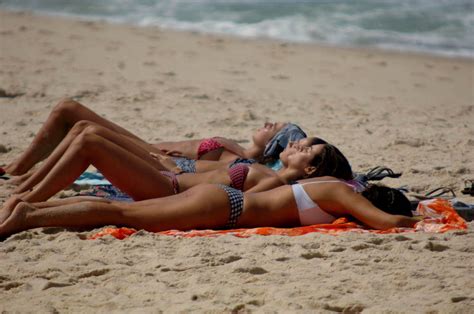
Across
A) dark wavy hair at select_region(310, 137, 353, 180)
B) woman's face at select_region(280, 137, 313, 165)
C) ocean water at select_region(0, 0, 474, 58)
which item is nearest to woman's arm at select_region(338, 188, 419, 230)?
dark wavy hair at select_region(310, 137, 353, 180)

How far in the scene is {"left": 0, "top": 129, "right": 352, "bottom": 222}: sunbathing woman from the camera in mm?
5121

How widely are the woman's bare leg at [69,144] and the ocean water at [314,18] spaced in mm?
7182

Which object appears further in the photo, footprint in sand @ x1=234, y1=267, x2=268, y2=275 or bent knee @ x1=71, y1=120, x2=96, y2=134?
bent knee @ x1=71, y1=120, x2=96, y2=134

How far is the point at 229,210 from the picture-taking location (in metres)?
5.01

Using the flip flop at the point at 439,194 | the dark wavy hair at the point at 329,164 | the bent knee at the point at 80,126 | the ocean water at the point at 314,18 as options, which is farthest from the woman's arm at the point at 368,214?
the ocean water at the point at 314,18

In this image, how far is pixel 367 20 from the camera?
14086 millimetres

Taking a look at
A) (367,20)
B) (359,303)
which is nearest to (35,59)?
(367,20)

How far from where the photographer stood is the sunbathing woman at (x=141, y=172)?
202 inches

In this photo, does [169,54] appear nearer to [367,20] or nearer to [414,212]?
[367,20]

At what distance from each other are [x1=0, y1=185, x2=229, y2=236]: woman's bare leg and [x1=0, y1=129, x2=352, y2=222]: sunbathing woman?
186 millimetres

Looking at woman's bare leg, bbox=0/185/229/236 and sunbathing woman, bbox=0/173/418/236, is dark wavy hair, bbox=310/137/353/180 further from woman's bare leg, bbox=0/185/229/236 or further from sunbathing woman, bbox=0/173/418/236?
woman's bare leg, bbox=0/185/229/236

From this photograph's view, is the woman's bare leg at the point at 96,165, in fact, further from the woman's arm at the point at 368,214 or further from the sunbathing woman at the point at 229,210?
the woman's arm at the point at 368,214

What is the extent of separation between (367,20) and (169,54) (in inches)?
167

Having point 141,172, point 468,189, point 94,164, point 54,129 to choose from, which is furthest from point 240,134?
point 94,164
